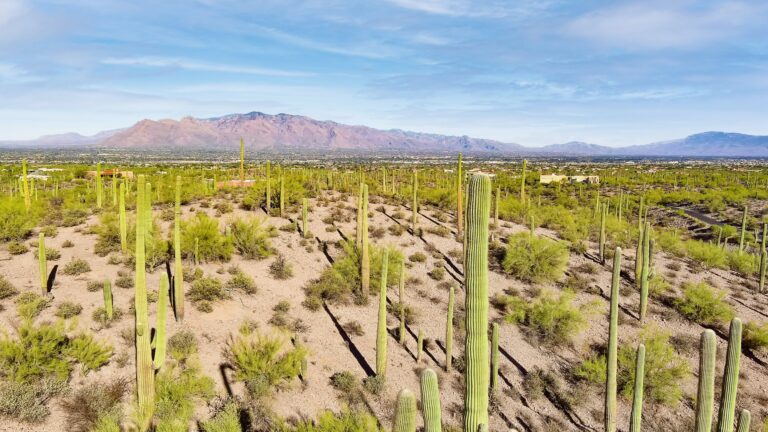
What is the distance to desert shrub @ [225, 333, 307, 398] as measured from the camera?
10516 millimetres

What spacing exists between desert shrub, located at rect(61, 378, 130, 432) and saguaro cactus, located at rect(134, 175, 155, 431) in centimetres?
63

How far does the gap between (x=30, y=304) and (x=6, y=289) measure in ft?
6.33

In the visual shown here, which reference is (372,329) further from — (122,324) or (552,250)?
(552,250)

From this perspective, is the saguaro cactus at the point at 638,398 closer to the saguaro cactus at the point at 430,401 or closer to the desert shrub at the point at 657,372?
the desert shrub at the point at 657,372

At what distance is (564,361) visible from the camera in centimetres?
1305

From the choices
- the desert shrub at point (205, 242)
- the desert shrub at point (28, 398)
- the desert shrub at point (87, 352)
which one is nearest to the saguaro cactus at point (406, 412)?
the desert shrub at point (28, 398)

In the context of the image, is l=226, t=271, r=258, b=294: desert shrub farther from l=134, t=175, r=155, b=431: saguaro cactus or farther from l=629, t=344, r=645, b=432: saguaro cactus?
l=629, t=344, r=645, b=432: saguaro cactus

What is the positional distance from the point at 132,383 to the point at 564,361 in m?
11.1

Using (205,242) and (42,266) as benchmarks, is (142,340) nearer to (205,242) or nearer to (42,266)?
(42,266)

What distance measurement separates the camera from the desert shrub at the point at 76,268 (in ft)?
48.4

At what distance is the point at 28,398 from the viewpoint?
8.71 meters

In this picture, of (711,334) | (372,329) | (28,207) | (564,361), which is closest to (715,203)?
(564,361)

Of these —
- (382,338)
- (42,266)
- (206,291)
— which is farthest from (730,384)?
(42,266)

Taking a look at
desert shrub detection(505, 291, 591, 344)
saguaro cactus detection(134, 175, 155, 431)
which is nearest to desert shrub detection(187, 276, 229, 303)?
saguaro cactus detection(134, 175, 155, 431)
